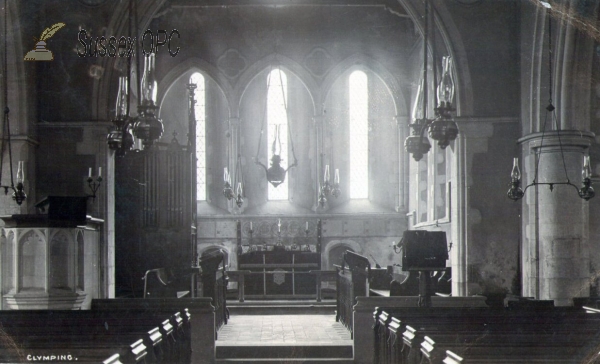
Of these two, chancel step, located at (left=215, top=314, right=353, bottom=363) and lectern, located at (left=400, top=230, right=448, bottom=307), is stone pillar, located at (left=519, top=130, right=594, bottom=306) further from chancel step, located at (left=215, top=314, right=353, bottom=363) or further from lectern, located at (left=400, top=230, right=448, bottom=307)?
lectern, located at (left=400, top=230, right=448, bottom=307)

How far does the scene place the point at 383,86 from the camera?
16172 mm

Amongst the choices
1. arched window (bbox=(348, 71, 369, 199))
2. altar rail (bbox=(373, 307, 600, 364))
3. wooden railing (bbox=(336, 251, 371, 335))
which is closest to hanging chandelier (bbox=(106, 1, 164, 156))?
altar rail (bbox=(373, 307, 600, 364))

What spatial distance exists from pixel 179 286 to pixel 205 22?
7416mm

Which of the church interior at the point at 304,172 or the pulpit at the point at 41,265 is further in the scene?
the pulpit at the point at 41,265

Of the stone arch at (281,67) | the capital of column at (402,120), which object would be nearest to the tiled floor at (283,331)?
the capital of column at (402,120)

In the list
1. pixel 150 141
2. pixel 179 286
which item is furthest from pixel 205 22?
pixel 150 141

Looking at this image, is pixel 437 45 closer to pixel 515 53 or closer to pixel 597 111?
pixel 515 53

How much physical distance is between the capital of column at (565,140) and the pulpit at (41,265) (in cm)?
508

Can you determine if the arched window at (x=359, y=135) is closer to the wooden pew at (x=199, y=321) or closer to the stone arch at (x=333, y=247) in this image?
the stone arch at (x=333, y=247)

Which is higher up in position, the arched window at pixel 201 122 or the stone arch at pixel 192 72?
the stone arch at pixel 192 72

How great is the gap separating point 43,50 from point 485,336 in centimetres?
734

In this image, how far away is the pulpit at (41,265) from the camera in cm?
682

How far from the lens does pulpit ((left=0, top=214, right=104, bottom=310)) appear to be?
22.4 feet

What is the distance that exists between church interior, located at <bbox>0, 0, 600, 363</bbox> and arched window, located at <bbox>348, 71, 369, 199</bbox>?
1.8 inches
